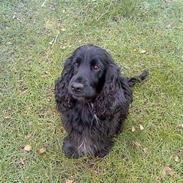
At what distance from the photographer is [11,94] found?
418 centimetres

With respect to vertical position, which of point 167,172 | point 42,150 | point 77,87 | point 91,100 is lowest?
point 167,172

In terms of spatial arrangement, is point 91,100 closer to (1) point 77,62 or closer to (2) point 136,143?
(1) point 77,62

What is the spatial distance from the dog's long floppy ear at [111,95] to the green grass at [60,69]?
0.62 metres

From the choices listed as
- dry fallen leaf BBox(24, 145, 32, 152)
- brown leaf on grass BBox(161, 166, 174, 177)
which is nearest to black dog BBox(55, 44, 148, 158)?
dry fallen leaf BBox(24, 145, 32, 152)

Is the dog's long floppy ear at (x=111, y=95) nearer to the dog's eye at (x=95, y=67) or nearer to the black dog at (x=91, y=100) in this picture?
the black dog at (x=91, y=100)

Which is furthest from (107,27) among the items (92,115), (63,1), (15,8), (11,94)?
(92,115)

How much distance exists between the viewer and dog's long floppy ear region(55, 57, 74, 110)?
3225mm

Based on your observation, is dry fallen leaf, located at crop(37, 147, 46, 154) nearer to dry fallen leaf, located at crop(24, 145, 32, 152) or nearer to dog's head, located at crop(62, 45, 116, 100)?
dry fallen leaf, located at crop(24, 145, 32, 152)

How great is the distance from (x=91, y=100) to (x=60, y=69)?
1.38m

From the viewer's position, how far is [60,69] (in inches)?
177

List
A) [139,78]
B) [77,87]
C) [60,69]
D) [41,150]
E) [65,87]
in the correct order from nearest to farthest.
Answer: [77,87] → [65,87] → [41,150] → [139,78] → [60,69]

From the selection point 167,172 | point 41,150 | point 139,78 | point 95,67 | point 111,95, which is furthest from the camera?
point 139,78

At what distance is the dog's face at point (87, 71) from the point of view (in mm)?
2957

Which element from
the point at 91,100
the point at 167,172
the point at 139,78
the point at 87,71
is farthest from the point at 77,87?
the point at 139,78
